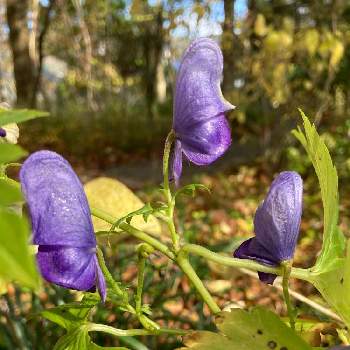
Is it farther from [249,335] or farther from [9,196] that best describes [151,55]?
[9,196]

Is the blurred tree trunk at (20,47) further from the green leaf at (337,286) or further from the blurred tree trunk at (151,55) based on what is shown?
the green leaf at (337,286)

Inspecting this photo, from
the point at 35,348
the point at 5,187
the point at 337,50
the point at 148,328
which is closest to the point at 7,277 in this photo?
the point at 5,187

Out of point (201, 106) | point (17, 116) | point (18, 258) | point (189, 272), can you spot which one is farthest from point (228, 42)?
point (18, 258)

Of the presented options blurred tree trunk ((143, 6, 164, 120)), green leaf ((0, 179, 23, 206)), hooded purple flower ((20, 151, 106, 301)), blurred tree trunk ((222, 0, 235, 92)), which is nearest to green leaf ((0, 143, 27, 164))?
green leaf ((0, 179, 23, 206))

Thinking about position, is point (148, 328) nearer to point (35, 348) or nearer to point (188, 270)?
point (188, 270)

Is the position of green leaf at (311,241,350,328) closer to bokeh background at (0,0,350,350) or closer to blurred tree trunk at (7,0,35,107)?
bokeh background at (0,0,350,350)
